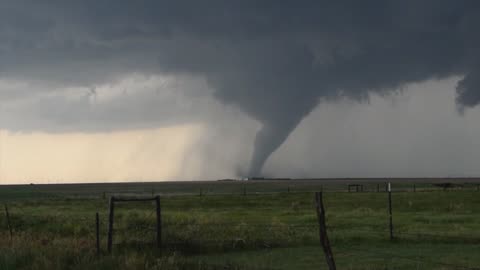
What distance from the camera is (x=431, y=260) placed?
21297 millimetres

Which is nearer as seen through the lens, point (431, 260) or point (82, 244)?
point (431, 260)

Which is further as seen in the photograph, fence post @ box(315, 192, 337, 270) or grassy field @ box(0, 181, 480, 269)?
grassy field @ box(0, 181, 480, 269)

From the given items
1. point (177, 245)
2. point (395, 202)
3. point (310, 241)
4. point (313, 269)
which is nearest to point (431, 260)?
point (313, 269)

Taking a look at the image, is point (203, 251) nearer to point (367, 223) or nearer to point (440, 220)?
point (367, 223)

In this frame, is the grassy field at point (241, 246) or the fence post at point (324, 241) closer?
the fence post at point (324, 241)

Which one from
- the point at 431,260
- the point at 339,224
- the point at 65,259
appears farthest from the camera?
the point at 339,224

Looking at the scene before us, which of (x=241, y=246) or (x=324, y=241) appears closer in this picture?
(x=324, y=241)

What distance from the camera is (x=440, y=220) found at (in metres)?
39.2

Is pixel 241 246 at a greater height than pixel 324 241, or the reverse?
pixel 324 241

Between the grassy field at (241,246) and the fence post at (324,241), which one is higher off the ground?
the fence post at (324,241)

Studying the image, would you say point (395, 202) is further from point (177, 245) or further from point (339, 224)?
→ point (177, 245)

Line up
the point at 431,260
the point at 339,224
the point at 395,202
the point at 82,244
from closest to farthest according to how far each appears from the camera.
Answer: the point at 431,260
the point at 82,244
the point at 339,224
the point at 395,202

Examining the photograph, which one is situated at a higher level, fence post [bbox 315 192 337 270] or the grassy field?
fence post [bbox 315 192 337 270]

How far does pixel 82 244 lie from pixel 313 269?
28.5ft
